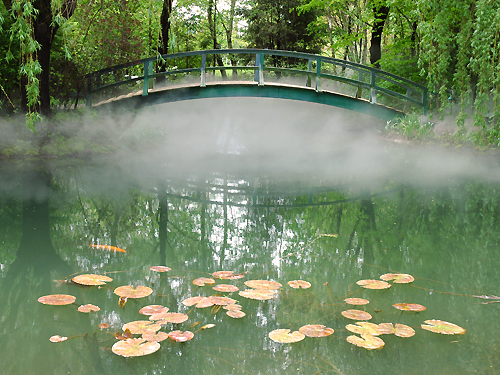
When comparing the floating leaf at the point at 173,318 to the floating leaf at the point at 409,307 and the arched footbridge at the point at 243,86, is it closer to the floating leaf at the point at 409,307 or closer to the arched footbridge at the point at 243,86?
the floating leaf at the point at 409,307

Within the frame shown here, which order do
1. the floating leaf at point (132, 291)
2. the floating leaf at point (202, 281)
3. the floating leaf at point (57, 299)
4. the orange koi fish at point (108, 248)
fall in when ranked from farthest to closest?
the orange koi fish at point (108, 248), the floating leaf at point (202, 281), the floating leaf at point (132, 291), the floating leaf at point (57, 299)

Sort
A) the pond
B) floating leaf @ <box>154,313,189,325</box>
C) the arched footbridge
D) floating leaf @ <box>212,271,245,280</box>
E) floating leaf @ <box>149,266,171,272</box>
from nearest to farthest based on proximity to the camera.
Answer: the pond → floating leaf @ <box>154,313,189,325</box> → floating leaf @ <box>212,271,245,280</box> → floating leaf @ <box>149,266,171,272</box> → the arched footbridge

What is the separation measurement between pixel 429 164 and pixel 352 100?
2491 millimetres

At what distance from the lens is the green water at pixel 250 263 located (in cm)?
244

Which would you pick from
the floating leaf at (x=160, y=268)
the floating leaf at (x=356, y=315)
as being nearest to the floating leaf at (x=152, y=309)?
the floating leaf at (x=160, y=268)

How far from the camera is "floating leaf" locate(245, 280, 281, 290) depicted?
330cm

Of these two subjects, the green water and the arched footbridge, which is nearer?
the green water

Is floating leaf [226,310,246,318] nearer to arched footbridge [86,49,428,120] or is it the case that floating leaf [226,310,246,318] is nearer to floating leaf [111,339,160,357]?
floating leaf [111,339,160,357]

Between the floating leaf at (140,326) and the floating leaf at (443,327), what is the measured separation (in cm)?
155

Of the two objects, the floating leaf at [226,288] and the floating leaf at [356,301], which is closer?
the floating leaf at [356,301]

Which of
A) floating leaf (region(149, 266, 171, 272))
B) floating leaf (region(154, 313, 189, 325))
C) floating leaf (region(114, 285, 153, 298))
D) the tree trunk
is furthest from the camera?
the tree trunk

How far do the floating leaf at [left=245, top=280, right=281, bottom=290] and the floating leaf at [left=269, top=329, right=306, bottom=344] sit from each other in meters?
0.64

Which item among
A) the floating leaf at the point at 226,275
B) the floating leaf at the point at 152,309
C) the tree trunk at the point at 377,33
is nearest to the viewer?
the floating leaf at the point at 152,309

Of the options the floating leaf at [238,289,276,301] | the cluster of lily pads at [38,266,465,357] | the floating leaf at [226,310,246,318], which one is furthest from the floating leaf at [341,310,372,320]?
the floating leaf at [226,310,246,318]
